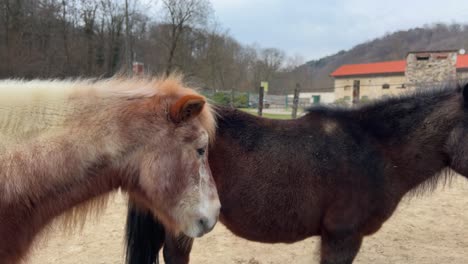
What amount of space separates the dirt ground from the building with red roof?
208cm

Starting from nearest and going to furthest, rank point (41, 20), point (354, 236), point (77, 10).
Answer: point (354, 236) < point (41, 20) < point (77, 10)

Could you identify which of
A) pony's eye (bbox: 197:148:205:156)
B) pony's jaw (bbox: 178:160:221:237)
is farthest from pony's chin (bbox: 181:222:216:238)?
pony's eye (bbox: 197:148:205:156)

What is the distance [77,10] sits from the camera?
29438mm

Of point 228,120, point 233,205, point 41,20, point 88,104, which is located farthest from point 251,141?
point 41,20

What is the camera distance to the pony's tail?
338 centimetres

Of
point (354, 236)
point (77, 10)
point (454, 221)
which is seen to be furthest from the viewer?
point (77, 10)

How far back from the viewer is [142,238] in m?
3.39

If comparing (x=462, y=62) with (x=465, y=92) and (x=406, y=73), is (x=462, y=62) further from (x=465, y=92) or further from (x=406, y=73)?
(x=465, y=92)

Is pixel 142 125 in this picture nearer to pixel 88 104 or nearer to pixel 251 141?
pixel 88 104

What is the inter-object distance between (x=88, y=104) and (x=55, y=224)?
71 cm

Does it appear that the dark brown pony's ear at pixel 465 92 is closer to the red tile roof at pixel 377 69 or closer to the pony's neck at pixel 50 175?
the pony's neck at pixel 50 175

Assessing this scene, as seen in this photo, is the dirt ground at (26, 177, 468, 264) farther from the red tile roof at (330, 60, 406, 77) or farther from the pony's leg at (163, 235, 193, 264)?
the red tile roof at (330, 60, 406, 77)

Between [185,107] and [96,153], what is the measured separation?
0.51 meters

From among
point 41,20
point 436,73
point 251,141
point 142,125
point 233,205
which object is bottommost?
point 233,205
